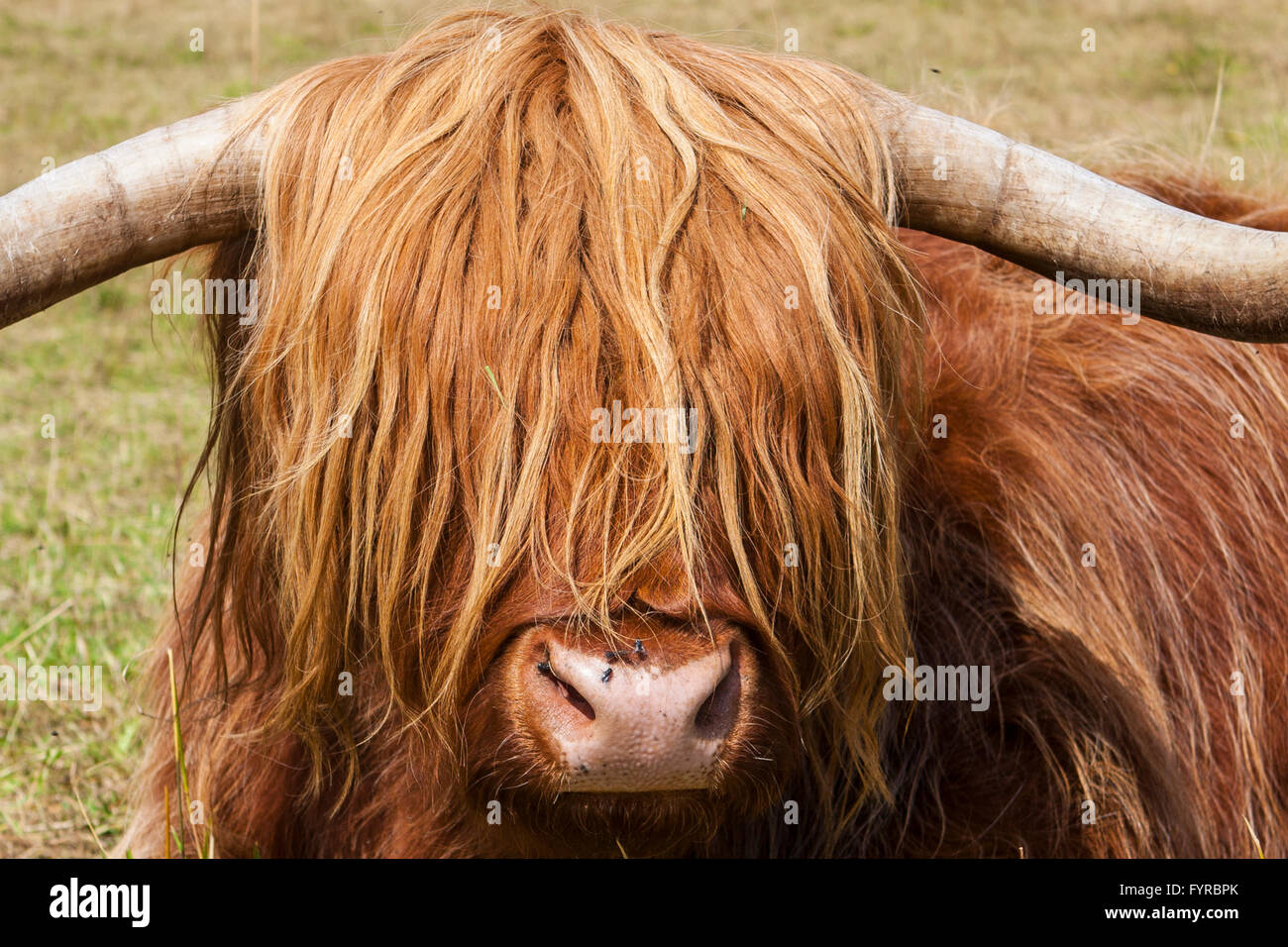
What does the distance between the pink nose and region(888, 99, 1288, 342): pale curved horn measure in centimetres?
96

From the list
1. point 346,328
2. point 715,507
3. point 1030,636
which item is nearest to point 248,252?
point 346,328

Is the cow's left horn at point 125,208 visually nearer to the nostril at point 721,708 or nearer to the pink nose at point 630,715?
the pink nose at point 630,715

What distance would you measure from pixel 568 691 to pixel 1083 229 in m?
1.18

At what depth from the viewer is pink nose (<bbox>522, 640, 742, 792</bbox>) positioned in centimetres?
193

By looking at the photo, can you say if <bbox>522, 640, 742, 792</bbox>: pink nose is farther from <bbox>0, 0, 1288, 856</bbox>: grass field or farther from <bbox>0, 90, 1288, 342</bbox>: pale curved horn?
<bbox>0, 0, 1288, 856</bbox>: grass field

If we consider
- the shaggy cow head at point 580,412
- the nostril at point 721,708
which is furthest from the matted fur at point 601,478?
the nostril at point 721,708

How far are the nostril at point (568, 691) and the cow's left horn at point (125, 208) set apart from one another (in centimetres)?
96

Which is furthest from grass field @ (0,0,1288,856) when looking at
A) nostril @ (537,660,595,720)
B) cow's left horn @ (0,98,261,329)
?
nostril @ (537,660,595,720)

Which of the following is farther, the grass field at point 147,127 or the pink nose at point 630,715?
the grass field at point 147,127

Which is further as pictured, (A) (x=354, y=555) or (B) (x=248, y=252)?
(B) (x=248, y=252)

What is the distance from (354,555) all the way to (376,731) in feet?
1.18

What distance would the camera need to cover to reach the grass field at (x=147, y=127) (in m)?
3.94
